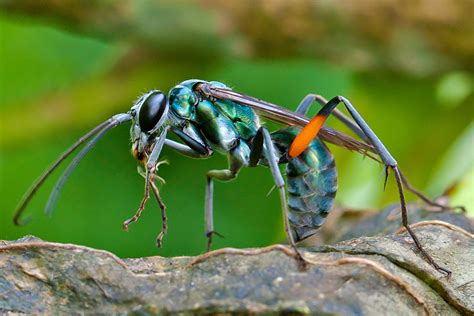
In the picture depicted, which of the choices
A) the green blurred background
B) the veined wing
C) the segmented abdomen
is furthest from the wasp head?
the green blurred background

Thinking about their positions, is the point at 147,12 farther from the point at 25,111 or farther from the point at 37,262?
the point at 37,262

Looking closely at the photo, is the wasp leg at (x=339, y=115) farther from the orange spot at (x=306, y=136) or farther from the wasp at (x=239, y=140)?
the orange spot at (x=306, y=136)

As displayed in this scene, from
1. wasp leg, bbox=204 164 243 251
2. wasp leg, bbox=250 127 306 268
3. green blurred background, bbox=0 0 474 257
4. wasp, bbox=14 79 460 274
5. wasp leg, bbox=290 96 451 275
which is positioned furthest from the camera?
green blurred background, bbox=0 0 474 257

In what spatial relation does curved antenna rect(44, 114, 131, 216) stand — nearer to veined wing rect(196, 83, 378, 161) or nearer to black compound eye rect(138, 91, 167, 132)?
black compound eye rect(138, 91, 167, 132)

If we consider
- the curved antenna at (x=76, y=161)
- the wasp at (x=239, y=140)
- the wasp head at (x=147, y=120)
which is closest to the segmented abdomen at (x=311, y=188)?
the wasp at (x=239, y=140)

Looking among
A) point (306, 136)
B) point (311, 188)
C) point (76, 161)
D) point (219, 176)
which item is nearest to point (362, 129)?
point (306, 136)

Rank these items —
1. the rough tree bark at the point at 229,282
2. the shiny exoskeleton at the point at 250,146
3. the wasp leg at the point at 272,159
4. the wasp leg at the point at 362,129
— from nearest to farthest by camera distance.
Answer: the rough tree bark at the point at 229,282, the wasp leg at the point at 272,159, the wasp leg at the point at 362,129, the shiny exoskeleton at the point at 250,146

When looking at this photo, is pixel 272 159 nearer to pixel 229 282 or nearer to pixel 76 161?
pixel 76 161
